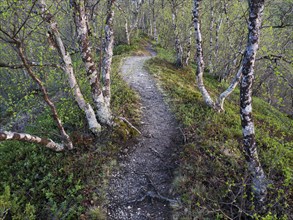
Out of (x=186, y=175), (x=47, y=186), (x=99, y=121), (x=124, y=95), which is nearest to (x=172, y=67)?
(x=124, y=95)

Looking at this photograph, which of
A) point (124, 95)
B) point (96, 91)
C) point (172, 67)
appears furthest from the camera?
point (172, 67)

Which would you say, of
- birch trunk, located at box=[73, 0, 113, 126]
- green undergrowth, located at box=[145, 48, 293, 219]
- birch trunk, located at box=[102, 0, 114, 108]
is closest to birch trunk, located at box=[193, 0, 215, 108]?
green undergrowth, located at box=[145, 48, 293, 219]

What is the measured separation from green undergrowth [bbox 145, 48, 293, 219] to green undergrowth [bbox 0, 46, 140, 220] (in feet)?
7.76

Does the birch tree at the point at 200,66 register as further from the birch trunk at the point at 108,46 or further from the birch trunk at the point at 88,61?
the birch trunk at the point at 88,61

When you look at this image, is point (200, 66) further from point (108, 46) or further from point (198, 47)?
point (108, 46)

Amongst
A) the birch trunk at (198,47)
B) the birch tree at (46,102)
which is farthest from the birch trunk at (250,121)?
the birch tree at (46,102)

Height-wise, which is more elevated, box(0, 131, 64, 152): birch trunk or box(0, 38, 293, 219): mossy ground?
box(0, 131, 64, 152): birch trunk

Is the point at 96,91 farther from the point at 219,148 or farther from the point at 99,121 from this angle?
the point at 219,148

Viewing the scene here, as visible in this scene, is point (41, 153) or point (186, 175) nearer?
point (186, 175)

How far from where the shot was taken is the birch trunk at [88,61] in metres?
6.10

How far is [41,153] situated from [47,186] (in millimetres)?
1291

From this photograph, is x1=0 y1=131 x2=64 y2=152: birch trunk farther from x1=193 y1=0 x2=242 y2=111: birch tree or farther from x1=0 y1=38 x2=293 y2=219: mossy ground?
x1=193 y1=0 x2=242 y2=111: birch tree

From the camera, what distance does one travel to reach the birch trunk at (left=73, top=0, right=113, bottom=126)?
6.10 meters

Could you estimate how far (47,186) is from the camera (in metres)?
6.00
